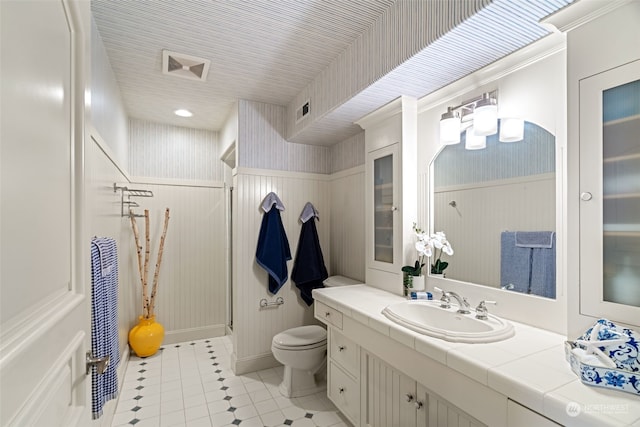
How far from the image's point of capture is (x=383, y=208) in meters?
2.36

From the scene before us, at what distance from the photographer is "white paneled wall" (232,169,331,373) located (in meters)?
2.90

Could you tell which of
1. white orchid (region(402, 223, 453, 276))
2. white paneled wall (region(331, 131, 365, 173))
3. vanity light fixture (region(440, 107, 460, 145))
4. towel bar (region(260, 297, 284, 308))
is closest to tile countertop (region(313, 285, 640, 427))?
white orchid (region(402, 223, 453, 276))

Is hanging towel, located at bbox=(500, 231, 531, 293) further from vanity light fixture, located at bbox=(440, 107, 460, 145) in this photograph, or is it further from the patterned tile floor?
the patterned tile floor

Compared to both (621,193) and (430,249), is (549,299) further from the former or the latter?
(430,249)

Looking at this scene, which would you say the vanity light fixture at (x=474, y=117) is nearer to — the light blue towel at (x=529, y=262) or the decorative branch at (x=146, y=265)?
the light blue towel at (x=529, y=262)

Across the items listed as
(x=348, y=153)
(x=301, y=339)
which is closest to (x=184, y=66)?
(x=348, y=153)

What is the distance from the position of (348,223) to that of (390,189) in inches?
34.0

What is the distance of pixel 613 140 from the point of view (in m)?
1.12

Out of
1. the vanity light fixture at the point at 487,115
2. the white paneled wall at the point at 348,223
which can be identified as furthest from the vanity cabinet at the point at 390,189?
the vanity light fixture at the point at 487,115

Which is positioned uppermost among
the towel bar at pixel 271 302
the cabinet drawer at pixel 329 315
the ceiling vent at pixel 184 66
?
the ceiling vent at pixel 184 66

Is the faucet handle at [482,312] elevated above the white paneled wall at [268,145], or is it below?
below

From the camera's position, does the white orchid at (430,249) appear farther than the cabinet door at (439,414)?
Yes

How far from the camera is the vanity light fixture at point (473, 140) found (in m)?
1.76

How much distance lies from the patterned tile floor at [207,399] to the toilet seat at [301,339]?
0.41 metres
